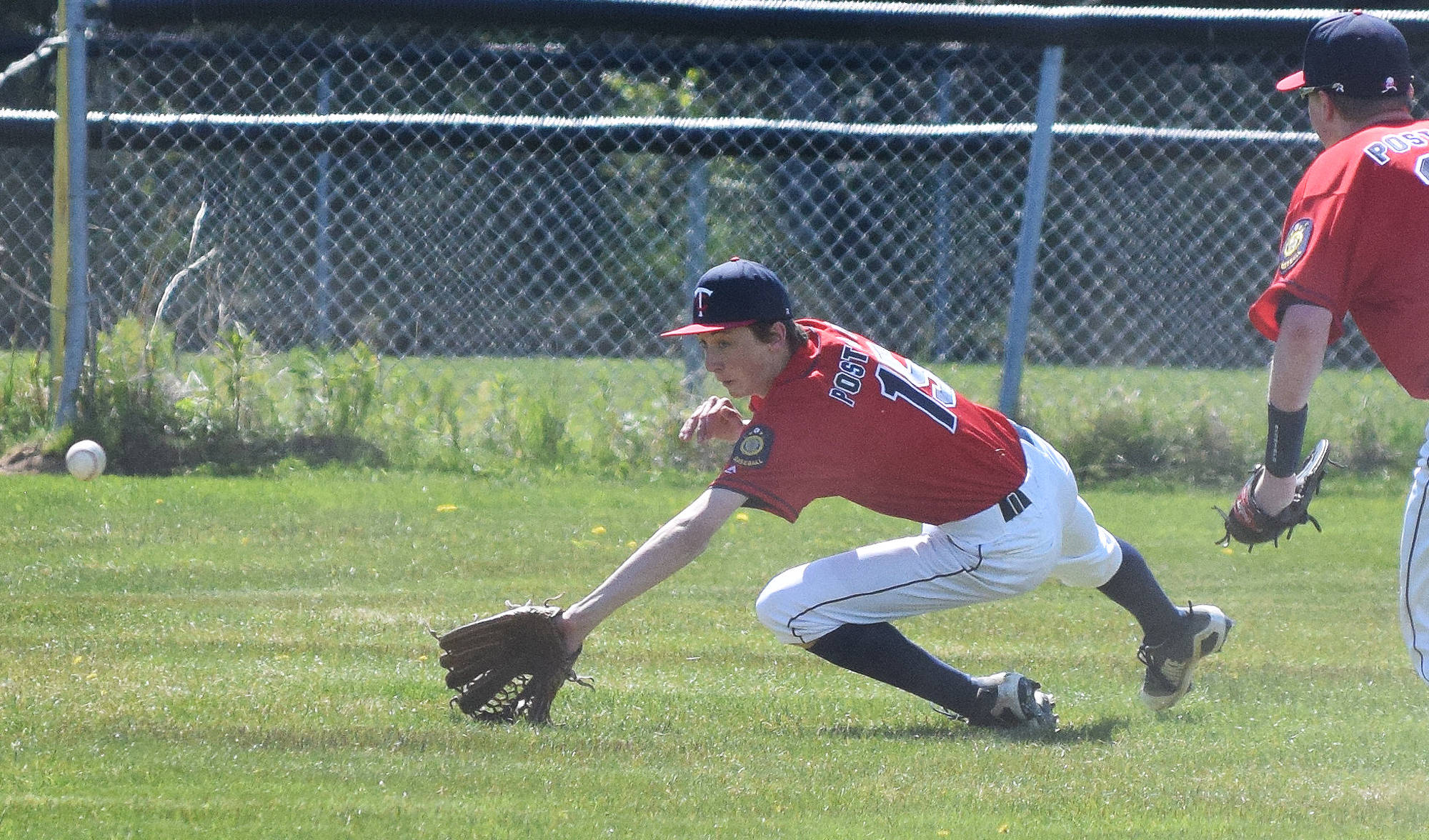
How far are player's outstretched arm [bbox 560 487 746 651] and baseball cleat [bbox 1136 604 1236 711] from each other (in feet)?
4.72

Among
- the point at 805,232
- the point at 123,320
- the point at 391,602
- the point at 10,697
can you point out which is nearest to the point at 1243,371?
the point at 805,232

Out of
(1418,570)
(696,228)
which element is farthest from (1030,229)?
(1418,570)

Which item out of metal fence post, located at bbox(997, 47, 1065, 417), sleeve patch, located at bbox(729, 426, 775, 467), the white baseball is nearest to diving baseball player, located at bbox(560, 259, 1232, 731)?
sleeve patch, located at bbox(729, 426, 775, 467)

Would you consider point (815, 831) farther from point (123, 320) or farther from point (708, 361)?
point (123, 320)

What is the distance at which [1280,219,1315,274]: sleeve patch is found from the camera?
3244mm

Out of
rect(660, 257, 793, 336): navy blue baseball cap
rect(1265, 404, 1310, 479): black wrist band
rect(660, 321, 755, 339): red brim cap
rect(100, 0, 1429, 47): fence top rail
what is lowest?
rect(1265, 404, 1310, 479): black wrist band

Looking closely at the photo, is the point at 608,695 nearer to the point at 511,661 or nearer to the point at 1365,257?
the point at 511,661

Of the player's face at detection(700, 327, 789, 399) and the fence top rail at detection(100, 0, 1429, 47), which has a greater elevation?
the fence top rail at detection(100, 0, 1429, 47)

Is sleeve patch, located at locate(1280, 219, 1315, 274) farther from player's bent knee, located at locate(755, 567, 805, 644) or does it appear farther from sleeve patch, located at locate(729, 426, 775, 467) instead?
player's bent knee, located at locate(755, 567, 805, 644)

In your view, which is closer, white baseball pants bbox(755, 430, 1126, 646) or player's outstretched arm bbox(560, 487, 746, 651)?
player's outstretched arm bbox(560, 487, 746, 651)

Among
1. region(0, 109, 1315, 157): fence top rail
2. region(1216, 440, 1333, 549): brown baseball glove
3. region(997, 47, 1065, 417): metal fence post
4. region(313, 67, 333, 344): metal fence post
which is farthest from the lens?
region(313, 67, 333, 344): metal fence post

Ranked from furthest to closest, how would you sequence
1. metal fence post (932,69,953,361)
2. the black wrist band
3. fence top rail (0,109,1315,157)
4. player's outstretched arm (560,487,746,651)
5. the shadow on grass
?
metal fence post (932,69,953,361), fence top rail (0,109,1315,157), the shadow on grass, player's outstretched arm (560,487,746,651), the black wrist band

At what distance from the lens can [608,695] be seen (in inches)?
188

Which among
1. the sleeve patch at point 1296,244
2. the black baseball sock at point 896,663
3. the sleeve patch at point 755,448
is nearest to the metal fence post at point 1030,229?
the black baseball sock at point 896,663
